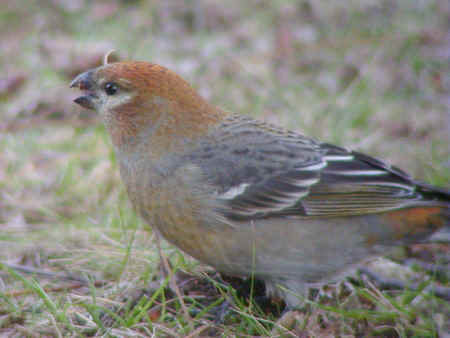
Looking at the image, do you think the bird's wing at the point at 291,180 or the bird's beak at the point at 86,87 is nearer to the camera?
the bird's wing at the point at 291,180

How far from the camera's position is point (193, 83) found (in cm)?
632

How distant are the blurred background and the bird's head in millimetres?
647

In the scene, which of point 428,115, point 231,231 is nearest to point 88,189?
point 231,231

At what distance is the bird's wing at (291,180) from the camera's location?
3.28 metres

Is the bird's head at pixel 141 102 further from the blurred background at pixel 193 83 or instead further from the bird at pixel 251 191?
the blurred background at pixel 193 83

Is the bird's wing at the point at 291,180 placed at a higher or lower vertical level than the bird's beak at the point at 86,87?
lower

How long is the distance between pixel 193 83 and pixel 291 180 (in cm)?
320

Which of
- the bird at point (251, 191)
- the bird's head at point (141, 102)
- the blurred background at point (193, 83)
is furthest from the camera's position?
the blurred background at point (193, 83)

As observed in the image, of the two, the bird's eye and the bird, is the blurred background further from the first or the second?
the bird's eye

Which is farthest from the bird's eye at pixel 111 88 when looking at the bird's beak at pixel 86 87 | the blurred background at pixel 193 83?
the blurred background at pixel 193 83

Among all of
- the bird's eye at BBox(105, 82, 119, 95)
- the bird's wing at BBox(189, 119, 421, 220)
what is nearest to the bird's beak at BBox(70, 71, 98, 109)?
the bird's eye at BBox(105, 82, 119, 95)

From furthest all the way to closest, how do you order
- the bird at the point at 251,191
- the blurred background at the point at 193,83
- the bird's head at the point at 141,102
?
the blurred background at the point at 193,83 → the bird's head at the point at 141,102 → the bird at the point at 251,191

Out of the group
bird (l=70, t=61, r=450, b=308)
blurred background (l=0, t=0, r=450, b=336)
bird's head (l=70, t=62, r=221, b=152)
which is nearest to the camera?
bird (l=70, t=61, r=450, b=308)

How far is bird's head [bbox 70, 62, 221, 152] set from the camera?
11.3 ft
